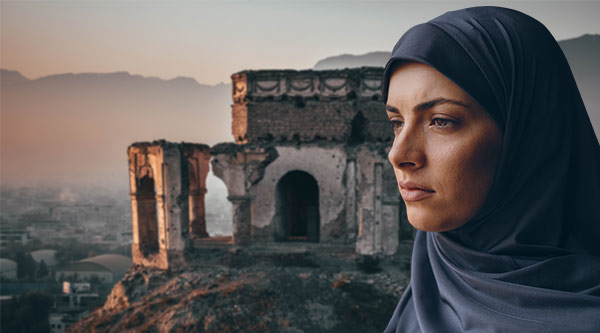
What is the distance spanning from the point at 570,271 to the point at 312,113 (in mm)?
11312

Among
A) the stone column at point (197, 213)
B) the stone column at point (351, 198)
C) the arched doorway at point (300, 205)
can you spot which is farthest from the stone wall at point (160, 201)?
the stone column at point (351, 198)

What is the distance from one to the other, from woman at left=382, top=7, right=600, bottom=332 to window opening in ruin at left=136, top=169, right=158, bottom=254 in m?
12.3

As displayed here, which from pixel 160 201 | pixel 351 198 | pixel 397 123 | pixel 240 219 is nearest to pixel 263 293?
pixel 240 219

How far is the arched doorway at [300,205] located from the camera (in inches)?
510

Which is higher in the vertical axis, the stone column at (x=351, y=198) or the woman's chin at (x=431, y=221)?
the woman's chin at (x=431, y=221)

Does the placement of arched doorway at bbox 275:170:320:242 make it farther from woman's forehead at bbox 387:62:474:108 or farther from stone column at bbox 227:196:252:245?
woman's forehead at bbox 387:62:474:108

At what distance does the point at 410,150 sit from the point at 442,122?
12 centimetres

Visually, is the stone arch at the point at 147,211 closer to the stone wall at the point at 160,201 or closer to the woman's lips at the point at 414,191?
the stone wall at the point at 160,201

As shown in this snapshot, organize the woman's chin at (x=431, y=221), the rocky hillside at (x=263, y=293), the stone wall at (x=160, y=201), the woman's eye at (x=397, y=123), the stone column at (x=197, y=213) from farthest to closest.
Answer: the stone column at (x=197, y=213)
the stone wall at (x=160, y=201)
the rocky hillside at (x=263, y=293)
the woman's eye at (x=397, y=123)
the woman's chin at (x=431, y=221)

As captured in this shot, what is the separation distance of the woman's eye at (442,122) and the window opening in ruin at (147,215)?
12.3 meters

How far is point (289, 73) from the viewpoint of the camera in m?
12.0

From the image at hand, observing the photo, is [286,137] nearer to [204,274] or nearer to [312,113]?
[312,113]

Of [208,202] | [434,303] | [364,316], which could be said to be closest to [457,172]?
[434,303]

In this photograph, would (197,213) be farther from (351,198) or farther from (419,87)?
(419,87)
